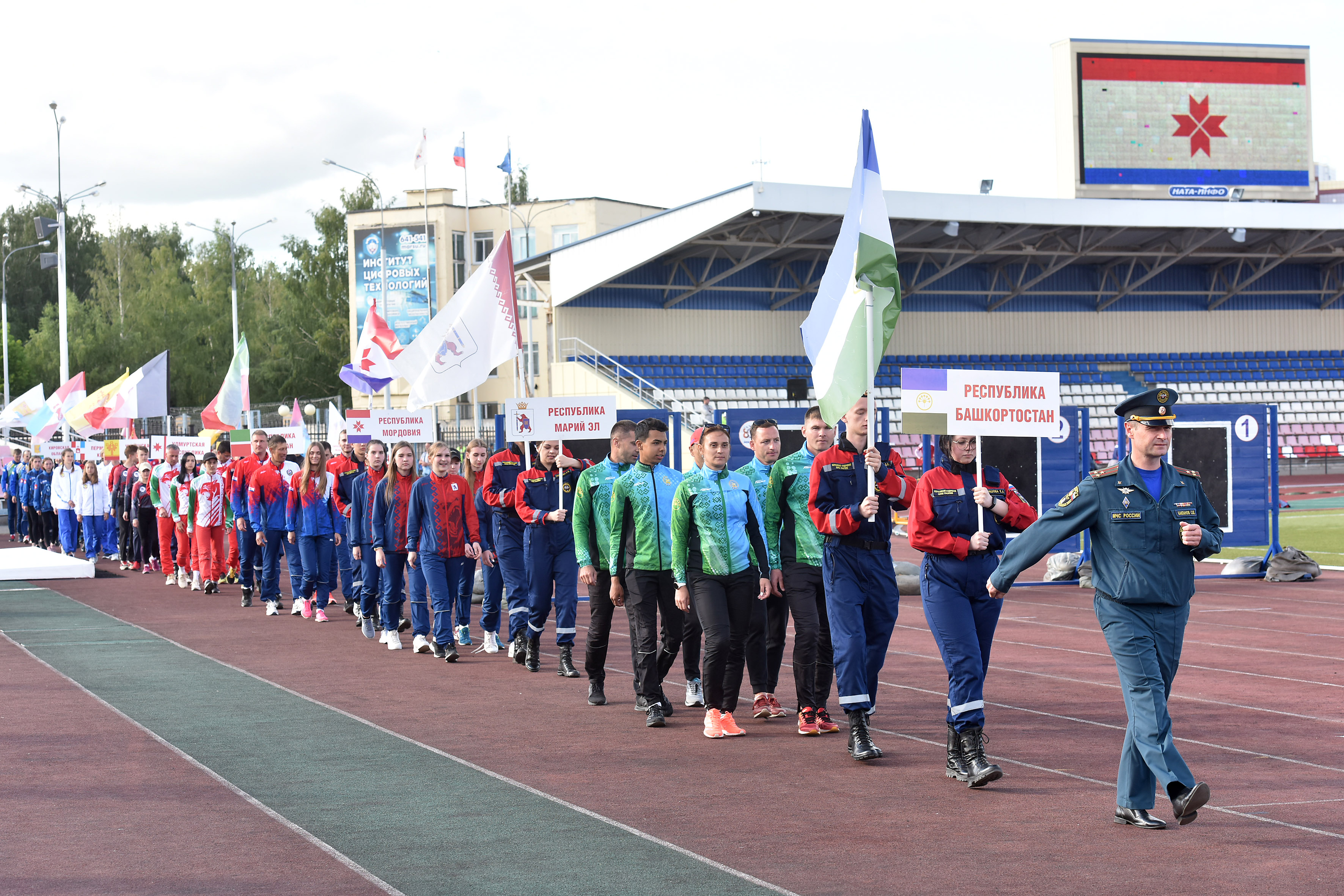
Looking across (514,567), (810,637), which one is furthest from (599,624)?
(514,567)

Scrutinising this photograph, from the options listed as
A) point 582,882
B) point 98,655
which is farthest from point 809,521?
point 98,655

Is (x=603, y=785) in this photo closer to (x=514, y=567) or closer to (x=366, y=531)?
(x=514, y=567)

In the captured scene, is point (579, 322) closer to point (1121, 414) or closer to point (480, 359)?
point (480, 359)

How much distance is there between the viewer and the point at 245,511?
18.3 m

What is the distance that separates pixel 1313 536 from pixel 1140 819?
71.5 feet

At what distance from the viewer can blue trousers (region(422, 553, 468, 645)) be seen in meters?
12.9

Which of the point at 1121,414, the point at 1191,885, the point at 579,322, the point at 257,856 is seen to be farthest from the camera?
the point at 579,322

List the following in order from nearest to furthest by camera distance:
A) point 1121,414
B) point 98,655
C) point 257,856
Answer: point 257,856 < point 1121,414 < point 98,655

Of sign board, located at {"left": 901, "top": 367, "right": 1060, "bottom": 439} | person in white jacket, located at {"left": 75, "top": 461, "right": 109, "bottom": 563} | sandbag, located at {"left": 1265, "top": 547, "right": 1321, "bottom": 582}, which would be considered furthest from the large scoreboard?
sign board, located at {"left": 901, "top": 367, "right": 1060, "bottom": 439}

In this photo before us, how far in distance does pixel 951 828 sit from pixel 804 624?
106 inches

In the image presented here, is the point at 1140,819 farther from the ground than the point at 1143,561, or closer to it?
closer to it

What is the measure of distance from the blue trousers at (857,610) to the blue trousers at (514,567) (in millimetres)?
4568

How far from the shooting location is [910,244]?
4159cm

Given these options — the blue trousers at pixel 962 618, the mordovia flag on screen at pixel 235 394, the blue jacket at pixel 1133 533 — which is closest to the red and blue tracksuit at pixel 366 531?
the blue trousers at pixel 962 618
